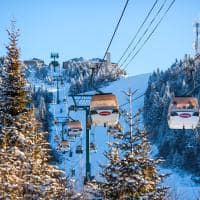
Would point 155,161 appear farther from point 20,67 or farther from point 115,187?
point 20,67

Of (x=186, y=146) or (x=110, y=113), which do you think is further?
(x=186, y=146)

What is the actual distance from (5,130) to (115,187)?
516 cm

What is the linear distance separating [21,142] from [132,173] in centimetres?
504

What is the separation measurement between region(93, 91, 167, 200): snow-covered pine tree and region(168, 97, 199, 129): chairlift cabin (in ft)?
18.1

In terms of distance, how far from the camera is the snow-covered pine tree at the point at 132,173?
80.4ft

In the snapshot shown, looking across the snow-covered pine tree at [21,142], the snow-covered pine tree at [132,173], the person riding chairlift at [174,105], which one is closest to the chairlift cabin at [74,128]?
the snow-covered pine tree at [21,142]

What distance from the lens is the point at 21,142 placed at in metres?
26.5

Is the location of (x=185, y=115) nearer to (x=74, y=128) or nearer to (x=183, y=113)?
(x=183, y=113)

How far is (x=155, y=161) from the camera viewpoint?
82.1 ft

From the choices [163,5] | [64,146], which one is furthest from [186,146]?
[163,5]

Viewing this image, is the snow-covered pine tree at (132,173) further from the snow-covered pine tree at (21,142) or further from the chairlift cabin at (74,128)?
the chairlift cabin at (74,128)

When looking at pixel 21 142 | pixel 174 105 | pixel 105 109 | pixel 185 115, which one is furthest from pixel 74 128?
pixel 185 115

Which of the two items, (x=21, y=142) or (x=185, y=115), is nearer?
(x=185, y=115)

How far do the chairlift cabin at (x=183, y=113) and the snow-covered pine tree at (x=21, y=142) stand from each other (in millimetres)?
7226
